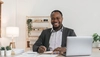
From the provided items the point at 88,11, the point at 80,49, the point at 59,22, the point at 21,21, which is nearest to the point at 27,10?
the point at 21,21

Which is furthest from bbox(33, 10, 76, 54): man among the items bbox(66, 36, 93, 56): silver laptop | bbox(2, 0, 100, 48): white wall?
bbox(2, 0, 100, 48): white wall

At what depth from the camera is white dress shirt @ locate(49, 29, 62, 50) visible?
91.3 inches

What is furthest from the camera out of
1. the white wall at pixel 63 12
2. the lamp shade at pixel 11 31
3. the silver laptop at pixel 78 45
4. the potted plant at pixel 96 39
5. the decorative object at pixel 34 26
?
the decorative object at pixel 34 26

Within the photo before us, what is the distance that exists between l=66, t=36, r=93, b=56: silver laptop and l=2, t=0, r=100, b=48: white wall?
95.3 inches

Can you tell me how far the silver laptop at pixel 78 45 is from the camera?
68.0 inches

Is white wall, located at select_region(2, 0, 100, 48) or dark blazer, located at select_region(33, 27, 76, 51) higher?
white wall, located at select_region(2, 0, 100, 48)

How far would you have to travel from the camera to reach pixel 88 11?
13.5 ft

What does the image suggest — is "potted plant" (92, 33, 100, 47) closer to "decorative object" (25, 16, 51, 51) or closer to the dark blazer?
"decorative object" (25, 16, 51, 51)

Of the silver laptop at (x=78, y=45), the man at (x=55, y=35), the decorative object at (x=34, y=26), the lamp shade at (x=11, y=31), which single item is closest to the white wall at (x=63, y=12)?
the decorative object at (x=34, y=26)

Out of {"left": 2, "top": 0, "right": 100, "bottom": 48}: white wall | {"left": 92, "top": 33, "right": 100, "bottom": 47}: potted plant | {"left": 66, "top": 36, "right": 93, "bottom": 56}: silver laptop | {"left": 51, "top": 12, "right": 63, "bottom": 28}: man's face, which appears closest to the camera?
{"left": 66, "top": 36, "right": 93, "bottom": 56}: silver laptop

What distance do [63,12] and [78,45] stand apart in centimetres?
254

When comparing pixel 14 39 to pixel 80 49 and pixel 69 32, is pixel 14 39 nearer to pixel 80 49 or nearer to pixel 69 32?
pixel 69 32

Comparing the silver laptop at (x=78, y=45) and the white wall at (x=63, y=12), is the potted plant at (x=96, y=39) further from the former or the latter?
the silver laptop at (x=78, y=45)

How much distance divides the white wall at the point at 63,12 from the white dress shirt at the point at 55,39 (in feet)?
5.99
